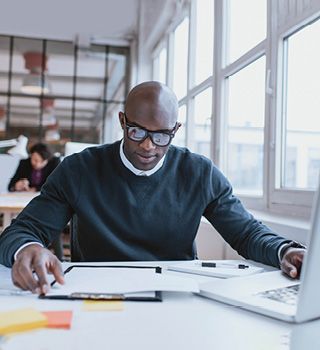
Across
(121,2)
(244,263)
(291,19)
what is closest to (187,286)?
(244,263)

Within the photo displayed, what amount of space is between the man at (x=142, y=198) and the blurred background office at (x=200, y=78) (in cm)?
31

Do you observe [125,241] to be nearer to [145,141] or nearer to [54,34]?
[145,141]

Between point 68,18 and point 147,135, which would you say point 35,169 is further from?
point 147,135

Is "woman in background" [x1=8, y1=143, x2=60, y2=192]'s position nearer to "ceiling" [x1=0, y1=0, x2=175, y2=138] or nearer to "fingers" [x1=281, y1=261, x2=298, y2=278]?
"ceiling" [x1=0, y1=0, x2=175, y2=138]

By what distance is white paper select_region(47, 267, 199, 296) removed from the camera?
0.83 meters

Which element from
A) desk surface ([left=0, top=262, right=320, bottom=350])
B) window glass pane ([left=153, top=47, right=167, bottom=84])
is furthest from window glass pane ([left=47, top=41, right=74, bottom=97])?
desk surface ([left=0, top=262, right=320, bottom=350])

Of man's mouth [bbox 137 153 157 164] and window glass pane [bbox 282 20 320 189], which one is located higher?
window glass pane [bbox 282 20 320 189]

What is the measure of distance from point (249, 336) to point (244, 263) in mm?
583

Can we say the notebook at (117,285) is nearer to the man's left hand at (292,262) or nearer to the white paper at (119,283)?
the white paper at (119,283)

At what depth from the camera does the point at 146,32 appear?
17.5 feet

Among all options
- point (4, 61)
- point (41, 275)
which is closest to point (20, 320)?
point (41, 275)

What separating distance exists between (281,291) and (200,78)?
2.73 m

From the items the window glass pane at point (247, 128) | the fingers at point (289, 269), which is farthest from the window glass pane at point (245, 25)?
the fingers at point (289, 269)

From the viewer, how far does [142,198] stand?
141 cm
